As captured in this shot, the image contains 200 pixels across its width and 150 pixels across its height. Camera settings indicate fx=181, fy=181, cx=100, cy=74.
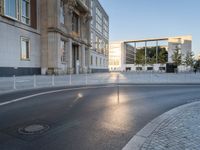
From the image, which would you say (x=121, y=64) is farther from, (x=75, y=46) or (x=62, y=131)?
(x=62, y=131)

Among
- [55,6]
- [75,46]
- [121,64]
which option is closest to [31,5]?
[55,6]

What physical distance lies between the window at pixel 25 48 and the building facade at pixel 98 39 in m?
27.1

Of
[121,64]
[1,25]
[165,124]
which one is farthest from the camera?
[121,64]

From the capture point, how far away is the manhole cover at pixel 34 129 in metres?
4.64

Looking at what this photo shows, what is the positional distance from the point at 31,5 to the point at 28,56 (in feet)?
27.5

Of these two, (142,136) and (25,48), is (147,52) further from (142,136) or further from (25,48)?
(142,136)

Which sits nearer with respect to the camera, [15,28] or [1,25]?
[1,25]

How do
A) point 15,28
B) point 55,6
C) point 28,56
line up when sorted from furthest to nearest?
point 55,6
point 28,56
point 15,28

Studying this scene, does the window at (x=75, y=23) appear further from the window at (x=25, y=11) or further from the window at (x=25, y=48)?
the window at (x=25, y=48)

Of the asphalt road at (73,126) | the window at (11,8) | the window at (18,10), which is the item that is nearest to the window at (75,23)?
the window at (18,10)

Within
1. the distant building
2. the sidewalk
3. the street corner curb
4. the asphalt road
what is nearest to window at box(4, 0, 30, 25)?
the sidewalk

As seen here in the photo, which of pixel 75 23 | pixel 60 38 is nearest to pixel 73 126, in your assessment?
pixel 60 38

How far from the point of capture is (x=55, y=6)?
3159cm

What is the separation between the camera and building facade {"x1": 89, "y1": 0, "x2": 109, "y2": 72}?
59.7 metres
